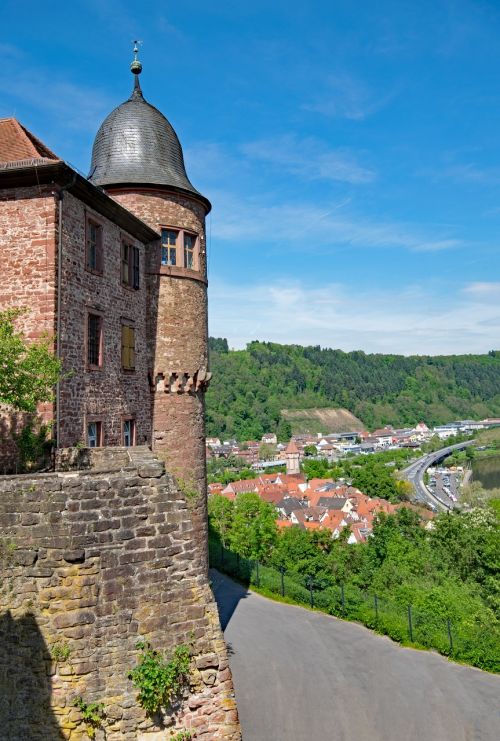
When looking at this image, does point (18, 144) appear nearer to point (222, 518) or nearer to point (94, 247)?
point (94, 247)

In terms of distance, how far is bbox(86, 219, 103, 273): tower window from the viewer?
51.8 ft

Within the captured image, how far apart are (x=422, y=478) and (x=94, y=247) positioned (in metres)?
150

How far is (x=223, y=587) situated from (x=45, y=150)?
21.0 m

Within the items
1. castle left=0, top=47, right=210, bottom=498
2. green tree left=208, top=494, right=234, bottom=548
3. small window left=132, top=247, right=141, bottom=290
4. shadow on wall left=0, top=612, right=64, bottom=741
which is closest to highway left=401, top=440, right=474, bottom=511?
green tree left=208, top=494, right=234, bottom=548

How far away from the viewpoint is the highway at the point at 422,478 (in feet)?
377

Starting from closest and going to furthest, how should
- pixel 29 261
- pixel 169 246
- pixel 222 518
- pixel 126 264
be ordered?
pixel 29 261
pixel 126 264
pixel 169 246
pixel 222 518

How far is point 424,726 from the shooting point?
49.5 ft

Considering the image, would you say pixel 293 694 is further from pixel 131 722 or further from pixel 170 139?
pixel 170 139

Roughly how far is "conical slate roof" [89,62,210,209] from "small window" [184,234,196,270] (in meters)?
1.55

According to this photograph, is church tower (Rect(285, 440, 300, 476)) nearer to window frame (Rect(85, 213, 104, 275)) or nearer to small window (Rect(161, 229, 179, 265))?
small window (Rect(161, 229, 179, 265))

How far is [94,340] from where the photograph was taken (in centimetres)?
1611

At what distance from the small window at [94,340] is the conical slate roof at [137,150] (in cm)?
597

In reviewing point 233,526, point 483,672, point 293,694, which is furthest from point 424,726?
point 233,526

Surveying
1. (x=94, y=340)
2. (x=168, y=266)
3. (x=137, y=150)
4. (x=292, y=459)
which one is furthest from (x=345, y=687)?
(x=292, y=459)
